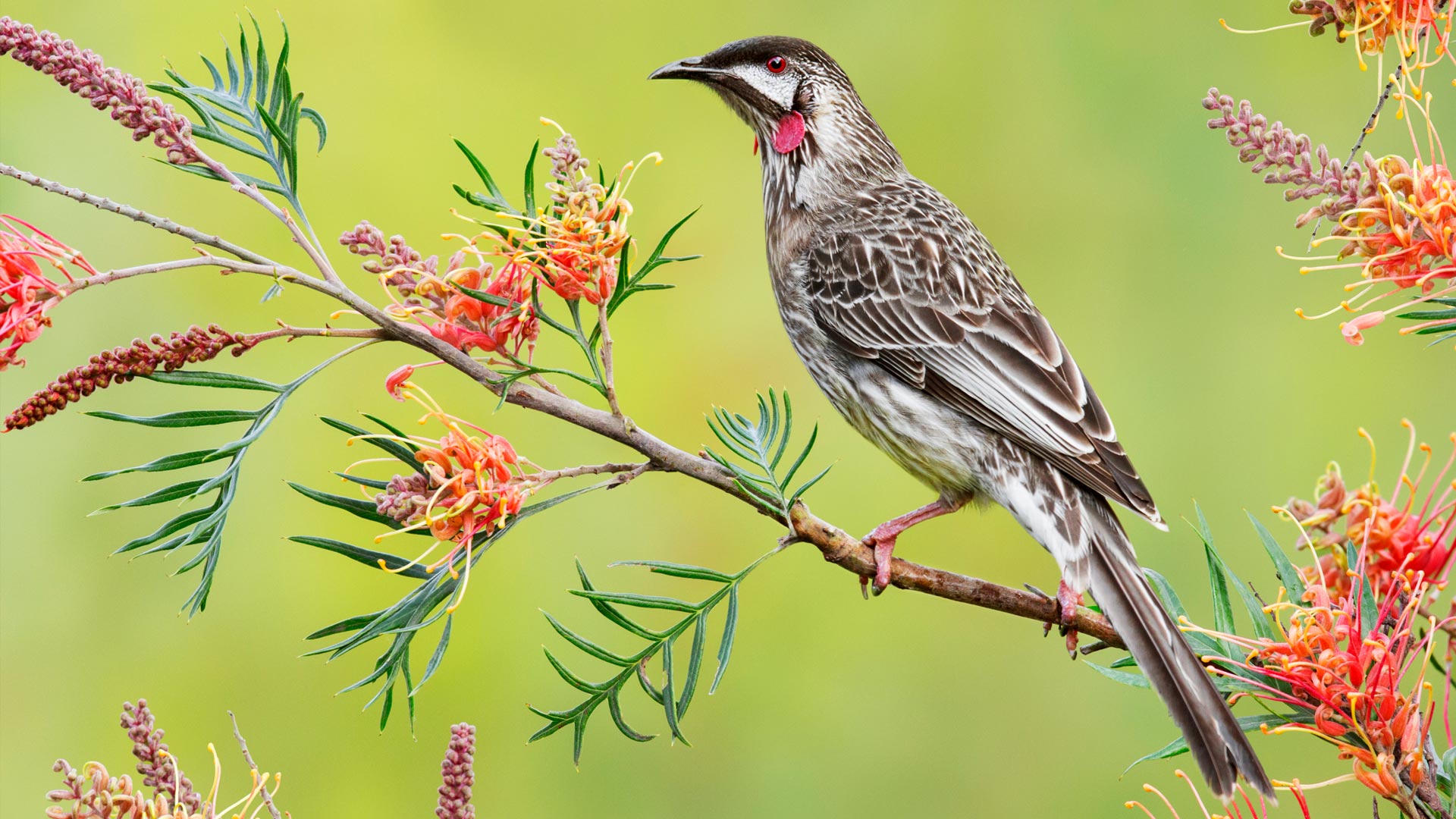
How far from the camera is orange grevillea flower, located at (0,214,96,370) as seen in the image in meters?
1.53

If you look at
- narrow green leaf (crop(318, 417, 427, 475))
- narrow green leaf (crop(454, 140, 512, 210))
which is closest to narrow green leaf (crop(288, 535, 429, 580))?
narrow green leaf (crop(318, 417, 427, 475))

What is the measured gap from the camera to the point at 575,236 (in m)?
1.79

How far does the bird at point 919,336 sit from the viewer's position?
2.83 meters

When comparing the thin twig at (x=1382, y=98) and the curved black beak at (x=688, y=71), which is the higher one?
the curved black beak at (x=688, y=71)

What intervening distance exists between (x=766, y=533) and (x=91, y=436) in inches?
90.1

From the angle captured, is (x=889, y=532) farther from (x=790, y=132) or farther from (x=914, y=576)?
(x=790, y=132)

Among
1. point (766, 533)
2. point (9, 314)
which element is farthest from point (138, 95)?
point (766, 533)

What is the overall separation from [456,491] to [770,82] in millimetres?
2312

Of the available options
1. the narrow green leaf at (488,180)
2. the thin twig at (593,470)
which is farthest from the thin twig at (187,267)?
the thin twig at (593,470)

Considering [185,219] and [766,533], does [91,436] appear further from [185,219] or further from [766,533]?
[766,533]

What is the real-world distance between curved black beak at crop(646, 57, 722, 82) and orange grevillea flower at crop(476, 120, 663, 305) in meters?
1.47

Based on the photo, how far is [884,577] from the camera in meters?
1.97

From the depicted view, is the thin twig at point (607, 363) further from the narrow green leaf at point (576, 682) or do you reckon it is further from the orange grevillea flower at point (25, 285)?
the orange grevillea flower at point (25, 285)

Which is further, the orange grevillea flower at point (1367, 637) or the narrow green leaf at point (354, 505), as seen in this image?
the narrow green leaf at point (354, 505)
